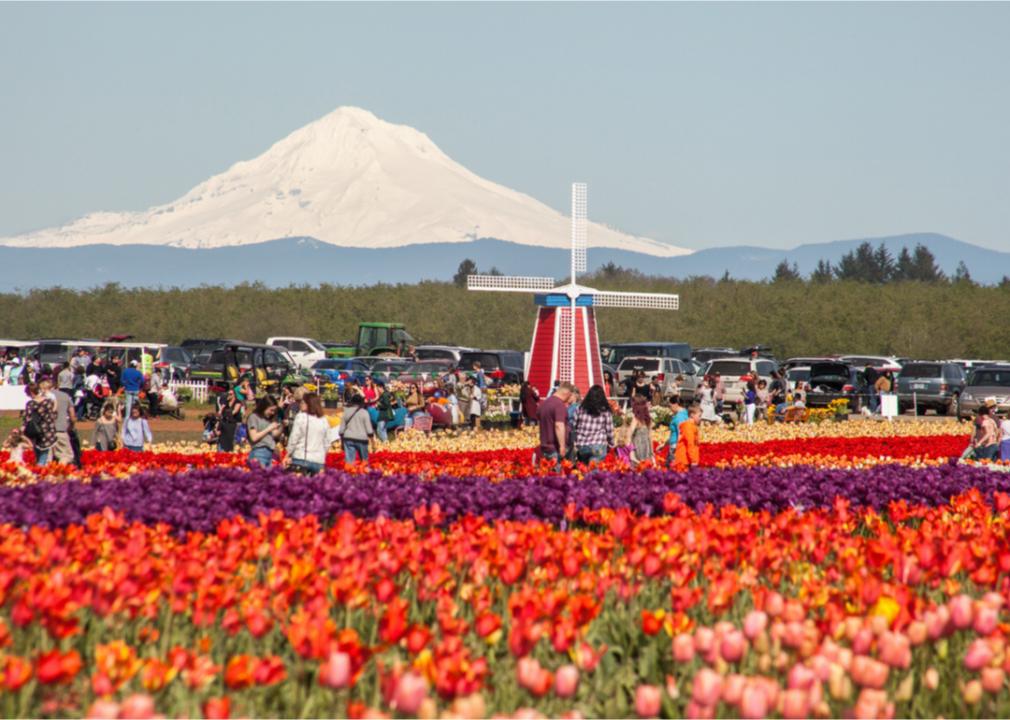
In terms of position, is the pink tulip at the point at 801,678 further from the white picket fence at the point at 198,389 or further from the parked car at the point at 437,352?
the parked car at the point at 437,352

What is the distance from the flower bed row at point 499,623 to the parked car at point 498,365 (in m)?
37.4

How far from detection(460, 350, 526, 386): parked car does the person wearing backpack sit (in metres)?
27.3

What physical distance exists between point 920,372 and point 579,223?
49.6 feet

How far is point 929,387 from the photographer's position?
4328cm

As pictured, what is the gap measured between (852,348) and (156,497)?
68877mm

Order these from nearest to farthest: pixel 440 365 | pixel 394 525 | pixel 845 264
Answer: pixel 394 525, pixel 440 365, pixel 845 264

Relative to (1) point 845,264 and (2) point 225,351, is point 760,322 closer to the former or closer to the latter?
(2) point 225,351

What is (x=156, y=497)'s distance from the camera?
37.8ft

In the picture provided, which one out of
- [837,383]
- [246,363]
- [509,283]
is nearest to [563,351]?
[837,383]

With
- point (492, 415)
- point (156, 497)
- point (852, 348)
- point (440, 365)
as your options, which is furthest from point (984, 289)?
point (156, 497)

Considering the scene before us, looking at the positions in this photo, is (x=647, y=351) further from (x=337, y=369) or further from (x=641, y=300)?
(x=337, y=369)

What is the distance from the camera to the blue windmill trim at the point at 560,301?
45062mm

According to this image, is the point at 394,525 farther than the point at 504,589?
Yes

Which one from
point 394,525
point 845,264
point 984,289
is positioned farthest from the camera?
point 845,264
